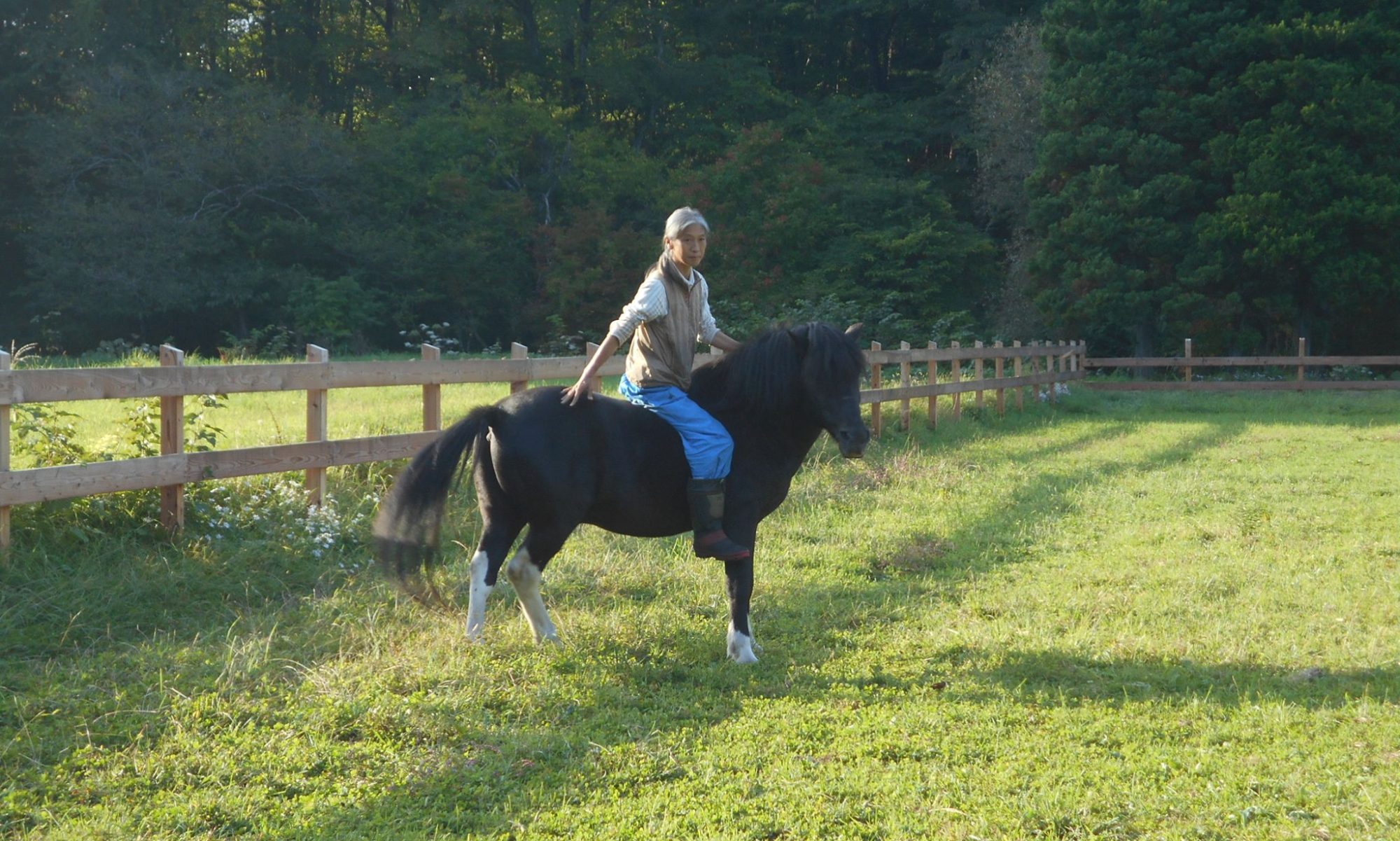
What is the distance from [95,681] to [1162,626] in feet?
15.7

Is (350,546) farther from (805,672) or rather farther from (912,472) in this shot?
(912,472)

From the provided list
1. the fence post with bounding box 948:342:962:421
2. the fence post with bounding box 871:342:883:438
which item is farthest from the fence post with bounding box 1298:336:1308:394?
the fence post with bounding box 871:342:883:438

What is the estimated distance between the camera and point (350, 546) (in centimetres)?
682

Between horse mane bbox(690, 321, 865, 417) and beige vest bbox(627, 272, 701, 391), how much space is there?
0.23 metres

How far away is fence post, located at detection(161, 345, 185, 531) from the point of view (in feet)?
20.2

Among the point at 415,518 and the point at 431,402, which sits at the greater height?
the point at 431,402

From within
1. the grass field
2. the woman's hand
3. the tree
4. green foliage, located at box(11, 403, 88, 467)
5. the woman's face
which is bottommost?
the grass field

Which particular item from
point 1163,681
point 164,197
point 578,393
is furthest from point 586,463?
point 164,197

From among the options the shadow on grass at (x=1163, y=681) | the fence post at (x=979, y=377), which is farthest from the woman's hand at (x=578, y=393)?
the fence post at (x=979, y=377)

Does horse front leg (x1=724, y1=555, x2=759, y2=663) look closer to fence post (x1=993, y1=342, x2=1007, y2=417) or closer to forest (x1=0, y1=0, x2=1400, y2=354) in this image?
fence post (x1=993, y1=342, x2=1007, y2=417)

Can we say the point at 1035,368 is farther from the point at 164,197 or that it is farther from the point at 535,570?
the point at 164,197

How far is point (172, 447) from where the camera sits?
6.20 m

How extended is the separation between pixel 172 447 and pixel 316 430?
3.79 ft

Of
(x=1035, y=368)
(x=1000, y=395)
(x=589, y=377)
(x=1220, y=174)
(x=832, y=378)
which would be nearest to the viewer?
(x=589, y=377)
